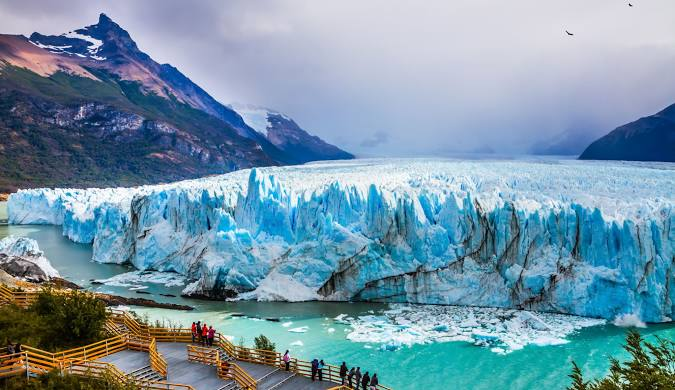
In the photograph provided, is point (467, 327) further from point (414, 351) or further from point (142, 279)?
point (142, 279)

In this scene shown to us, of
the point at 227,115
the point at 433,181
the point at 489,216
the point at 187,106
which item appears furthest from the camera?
the point at 227,115

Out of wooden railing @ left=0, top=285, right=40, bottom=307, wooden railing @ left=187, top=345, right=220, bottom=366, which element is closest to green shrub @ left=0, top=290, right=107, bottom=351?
wooden railing @ left=0, top=285, right=40, bottom=307

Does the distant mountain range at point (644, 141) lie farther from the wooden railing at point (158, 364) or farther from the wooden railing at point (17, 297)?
the wooden railing at point (17, 297)

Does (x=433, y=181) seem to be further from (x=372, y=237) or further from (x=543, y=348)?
(x=543, y=348)

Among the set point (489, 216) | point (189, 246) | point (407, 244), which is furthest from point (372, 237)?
point (189, 246)

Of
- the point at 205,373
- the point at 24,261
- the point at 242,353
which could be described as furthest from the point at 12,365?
the point at 24,261

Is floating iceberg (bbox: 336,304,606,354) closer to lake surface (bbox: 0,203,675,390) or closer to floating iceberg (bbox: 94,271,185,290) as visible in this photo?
lake surface (bbox: 0,203,675,390)
